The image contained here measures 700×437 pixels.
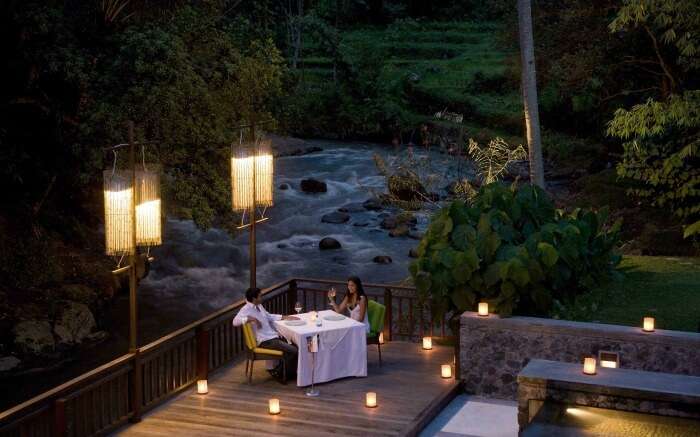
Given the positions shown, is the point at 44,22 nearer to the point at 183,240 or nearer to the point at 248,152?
the point at 248,152

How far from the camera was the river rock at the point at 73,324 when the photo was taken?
60.3ft

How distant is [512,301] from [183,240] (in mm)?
15991

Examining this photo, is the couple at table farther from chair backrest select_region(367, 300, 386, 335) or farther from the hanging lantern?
the hanging lantern

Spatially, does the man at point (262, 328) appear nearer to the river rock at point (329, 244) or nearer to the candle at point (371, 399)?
the candle at point (371, 399)

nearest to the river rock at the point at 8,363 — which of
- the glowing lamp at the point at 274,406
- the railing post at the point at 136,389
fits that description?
the railing post at the point at 136,389

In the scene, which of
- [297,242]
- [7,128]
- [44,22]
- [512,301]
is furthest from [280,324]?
[297,242]

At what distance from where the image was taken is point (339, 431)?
9547 mm

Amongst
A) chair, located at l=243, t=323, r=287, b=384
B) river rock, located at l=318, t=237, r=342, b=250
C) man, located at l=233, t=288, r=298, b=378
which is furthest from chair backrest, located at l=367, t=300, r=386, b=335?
river rock, located at l=318, t=237, r=342, b=250

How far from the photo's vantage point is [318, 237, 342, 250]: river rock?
2541 centimetres

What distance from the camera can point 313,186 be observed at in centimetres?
2972

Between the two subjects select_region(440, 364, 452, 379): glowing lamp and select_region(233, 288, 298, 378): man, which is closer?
select_region(233, 288, 298, 378): man

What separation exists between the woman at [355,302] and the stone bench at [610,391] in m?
3.19

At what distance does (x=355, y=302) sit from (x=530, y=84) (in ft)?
19.7

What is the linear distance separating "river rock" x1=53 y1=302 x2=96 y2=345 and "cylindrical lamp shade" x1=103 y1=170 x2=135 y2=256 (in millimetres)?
9380
